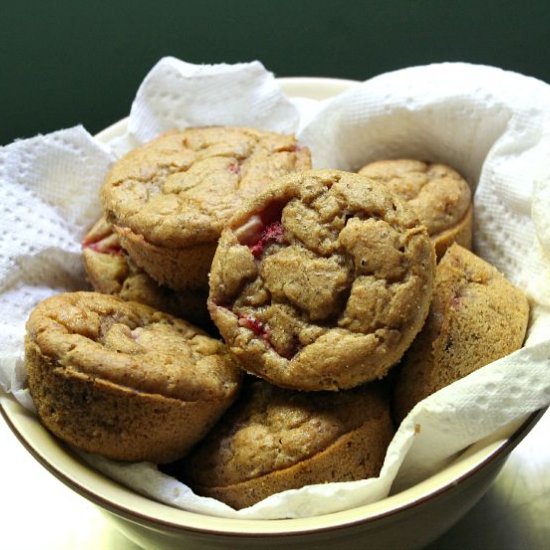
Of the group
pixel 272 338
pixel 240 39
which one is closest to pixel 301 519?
pixel 272 338

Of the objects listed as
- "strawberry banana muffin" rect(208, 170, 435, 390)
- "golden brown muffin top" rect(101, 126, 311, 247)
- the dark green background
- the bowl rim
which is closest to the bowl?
the bowl rim

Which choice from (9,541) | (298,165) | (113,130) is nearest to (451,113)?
(298,165)

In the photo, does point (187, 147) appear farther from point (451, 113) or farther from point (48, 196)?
point (451, 113)

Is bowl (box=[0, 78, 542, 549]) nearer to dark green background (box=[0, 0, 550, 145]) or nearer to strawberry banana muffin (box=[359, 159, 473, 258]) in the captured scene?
strawberry banana muffin (box=[359, 159, 473, 258])

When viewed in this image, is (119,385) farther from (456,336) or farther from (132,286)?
(456,336)

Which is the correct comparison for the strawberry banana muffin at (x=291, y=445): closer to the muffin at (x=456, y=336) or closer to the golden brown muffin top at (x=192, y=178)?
the muffin at (x=456, y=336)
